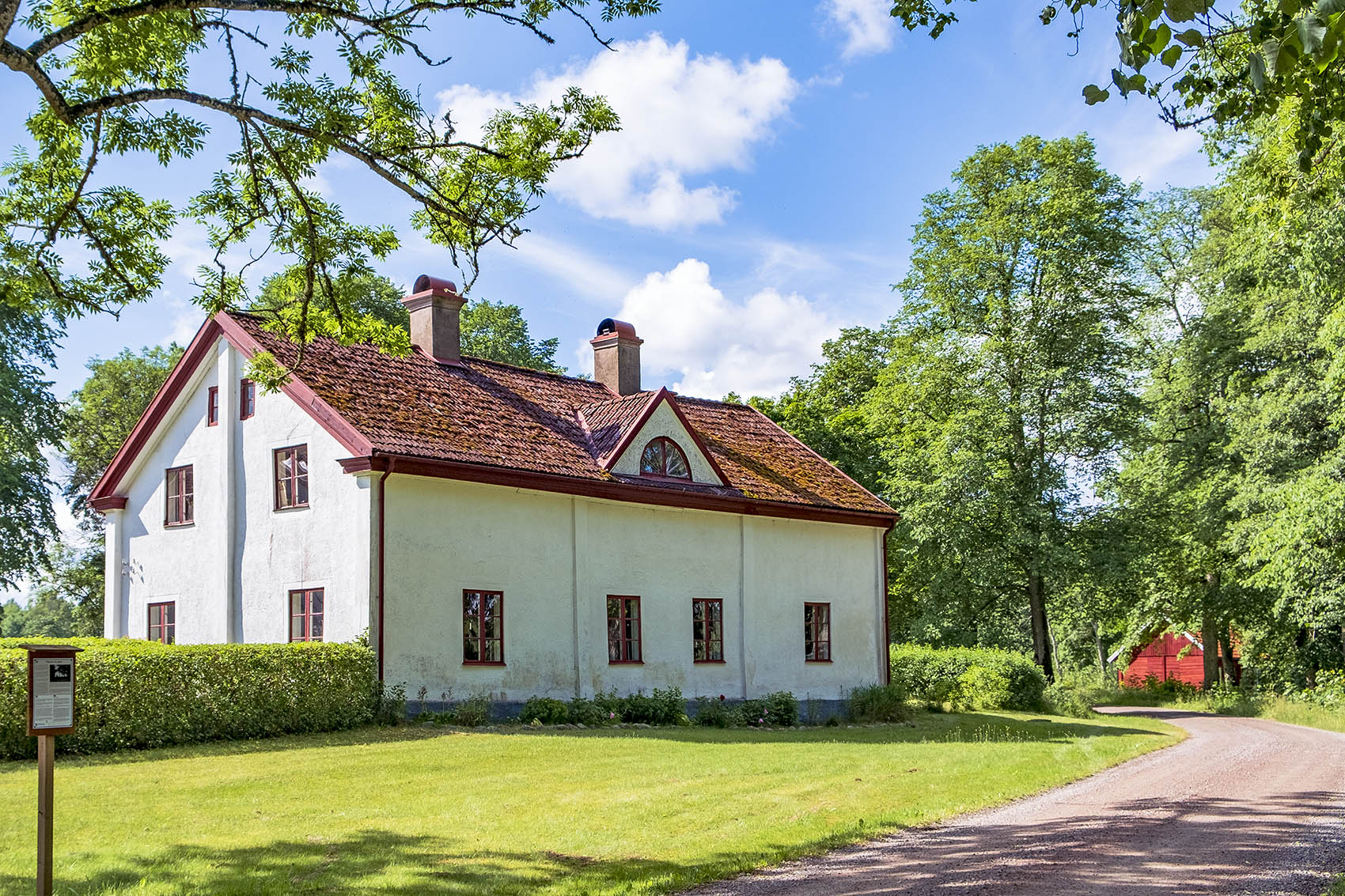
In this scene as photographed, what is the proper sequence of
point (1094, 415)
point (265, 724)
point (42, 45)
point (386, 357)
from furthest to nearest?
1. point (1094, 415)
2. point (386, 357)
3. point (265, 724)
4. point (42, 45)

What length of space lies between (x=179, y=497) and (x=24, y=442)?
15851mm

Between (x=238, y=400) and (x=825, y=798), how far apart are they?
51.6 feet

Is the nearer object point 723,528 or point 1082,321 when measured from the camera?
point 723,528

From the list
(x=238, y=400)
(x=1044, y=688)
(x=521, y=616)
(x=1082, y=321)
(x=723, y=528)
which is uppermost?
(x=1082, y=321)

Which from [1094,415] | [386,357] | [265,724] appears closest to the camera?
[265,724]

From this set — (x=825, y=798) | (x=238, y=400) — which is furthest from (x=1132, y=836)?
(x=238, y=400)

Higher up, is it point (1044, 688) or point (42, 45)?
point (42, 45)

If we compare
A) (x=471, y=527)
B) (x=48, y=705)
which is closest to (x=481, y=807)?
(x=48, y=705)

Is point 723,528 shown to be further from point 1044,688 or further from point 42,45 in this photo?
point 42,45

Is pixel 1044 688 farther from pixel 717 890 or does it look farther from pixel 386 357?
pixel 717 890

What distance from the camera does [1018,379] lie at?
37.5 meters

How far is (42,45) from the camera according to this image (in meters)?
9.53

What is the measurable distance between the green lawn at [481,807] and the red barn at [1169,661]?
4741cm

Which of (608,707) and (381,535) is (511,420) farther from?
(608,707)
